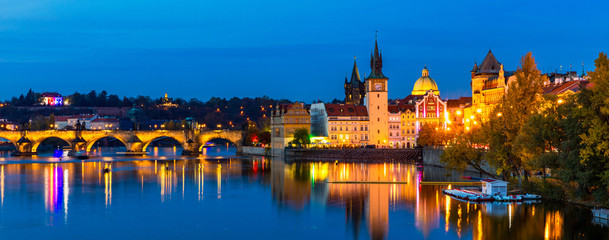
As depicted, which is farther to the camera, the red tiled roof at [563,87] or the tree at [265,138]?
the tree at [265,138]

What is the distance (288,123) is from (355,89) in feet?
118

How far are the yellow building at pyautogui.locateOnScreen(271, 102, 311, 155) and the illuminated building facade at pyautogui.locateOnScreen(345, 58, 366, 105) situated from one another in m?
29.7

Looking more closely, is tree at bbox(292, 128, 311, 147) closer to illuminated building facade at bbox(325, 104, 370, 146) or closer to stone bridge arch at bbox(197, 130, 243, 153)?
illuminated building facade at bbox(325, 104, 370, 146)

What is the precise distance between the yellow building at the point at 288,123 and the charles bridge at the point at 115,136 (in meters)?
14.6

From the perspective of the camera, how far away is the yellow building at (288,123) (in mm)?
115250

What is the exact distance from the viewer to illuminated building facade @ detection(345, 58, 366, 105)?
485 ft

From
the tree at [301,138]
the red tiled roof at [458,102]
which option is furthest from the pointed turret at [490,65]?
the tree at [301,138]

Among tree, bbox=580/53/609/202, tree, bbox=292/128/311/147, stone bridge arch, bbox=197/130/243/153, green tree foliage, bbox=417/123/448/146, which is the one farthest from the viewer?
stone bridge arch, bbox=197/130/243/153

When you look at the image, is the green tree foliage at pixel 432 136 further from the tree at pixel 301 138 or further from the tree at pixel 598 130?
the tree at pixel 598 130

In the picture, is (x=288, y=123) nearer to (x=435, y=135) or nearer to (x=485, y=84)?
(x=435, y=135)

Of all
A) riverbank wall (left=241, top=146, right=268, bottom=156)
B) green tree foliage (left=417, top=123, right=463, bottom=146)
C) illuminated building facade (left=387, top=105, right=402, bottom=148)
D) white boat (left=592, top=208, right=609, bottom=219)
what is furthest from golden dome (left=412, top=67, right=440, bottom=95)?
white boat (left=592, top=208, right=609, bottom=219)

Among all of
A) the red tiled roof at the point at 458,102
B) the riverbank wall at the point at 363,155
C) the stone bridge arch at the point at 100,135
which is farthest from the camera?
the stone bridge arch at the point at 100,135

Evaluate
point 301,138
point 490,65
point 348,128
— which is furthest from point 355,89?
point 490,65

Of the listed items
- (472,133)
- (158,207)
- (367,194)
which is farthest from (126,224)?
(472,133)
